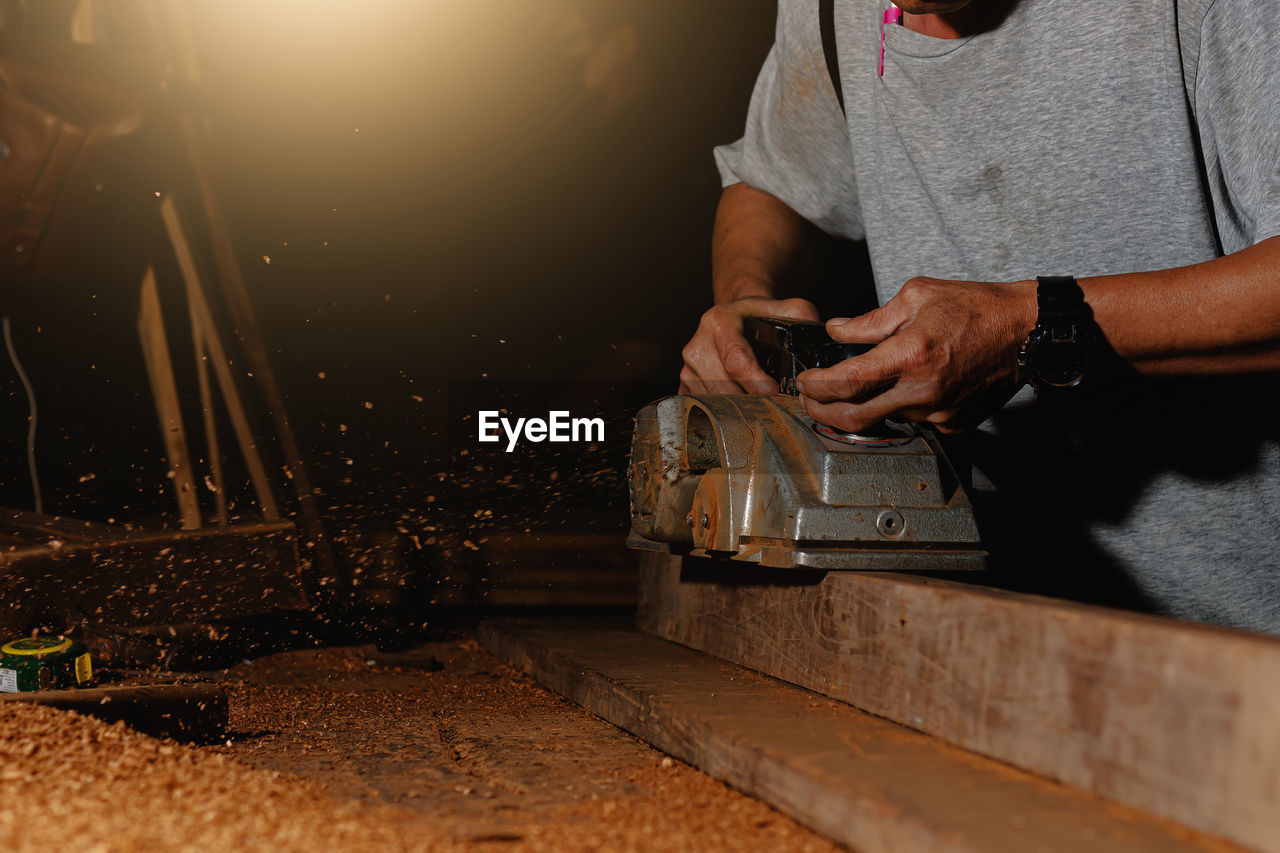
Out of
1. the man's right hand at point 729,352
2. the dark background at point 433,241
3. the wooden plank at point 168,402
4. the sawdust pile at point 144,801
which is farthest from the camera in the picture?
the dark background at point 433,241

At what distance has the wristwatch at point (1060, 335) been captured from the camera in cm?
131

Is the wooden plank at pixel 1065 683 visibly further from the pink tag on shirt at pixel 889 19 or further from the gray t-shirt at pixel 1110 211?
the pink tag on shirt at pixel 889 19

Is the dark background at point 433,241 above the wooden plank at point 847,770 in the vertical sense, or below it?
above

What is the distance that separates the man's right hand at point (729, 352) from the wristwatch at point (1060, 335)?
1.69ft

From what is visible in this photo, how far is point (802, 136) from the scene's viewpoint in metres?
2.36

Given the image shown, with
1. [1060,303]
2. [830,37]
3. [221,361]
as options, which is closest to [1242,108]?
[1060,303]

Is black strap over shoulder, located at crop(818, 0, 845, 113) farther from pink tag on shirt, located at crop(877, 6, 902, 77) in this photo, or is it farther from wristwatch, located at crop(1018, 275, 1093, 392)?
wristwatch, located at crop(1018, 275, 1093, 392)

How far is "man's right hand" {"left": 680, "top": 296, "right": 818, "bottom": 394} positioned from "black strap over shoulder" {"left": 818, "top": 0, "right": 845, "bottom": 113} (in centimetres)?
60

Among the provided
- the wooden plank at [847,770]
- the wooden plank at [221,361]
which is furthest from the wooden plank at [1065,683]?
the wooden plank at [221,361]

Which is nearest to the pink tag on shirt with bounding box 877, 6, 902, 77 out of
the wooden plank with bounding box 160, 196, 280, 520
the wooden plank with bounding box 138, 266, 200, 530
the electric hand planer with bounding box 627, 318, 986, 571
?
the electric hand planer with bounding box 627, 318, 986, 571

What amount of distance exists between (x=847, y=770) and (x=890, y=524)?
0.44 metres

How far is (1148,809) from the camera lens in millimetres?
877

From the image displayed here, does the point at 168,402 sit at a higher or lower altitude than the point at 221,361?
lower

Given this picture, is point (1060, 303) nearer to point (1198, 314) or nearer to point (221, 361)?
point (1198, 314)
